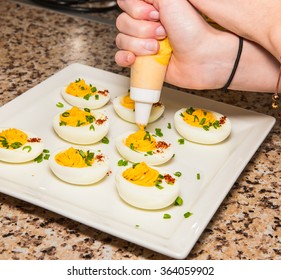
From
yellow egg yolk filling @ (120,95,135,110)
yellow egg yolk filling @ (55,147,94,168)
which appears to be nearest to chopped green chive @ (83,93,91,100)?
yellow egg yolk filling @ (120,95,135,110)

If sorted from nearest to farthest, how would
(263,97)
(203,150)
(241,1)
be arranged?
(241,1) → (203,150) → (263,97)

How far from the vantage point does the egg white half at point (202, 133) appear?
150 cm

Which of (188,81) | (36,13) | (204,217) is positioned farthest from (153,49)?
(36,13)

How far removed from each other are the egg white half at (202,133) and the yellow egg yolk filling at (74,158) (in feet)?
1.00

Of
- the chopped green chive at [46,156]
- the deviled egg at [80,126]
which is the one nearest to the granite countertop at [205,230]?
the chopped green chive at [46,156]

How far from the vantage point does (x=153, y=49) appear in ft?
4.53

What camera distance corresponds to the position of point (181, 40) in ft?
4.59

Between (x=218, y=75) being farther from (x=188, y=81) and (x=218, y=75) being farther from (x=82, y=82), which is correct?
(x=82, y=82)

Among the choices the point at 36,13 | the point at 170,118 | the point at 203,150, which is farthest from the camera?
the point at 36,13

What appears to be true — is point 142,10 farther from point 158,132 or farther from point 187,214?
point 187,214

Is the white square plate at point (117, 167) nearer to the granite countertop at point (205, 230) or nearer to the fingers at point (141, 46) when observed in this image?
the granite countertop at point (205, 230)

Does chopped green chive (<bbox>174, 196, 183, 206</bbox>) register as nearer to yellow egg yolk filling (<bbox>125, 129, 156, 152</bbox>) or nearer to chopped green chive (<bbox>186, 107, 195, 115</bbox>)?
yellow egg yolk filling (<bbox>125, 129, 156, 152</bbox>)

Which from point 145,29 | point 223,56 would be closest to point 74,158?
point 145,29

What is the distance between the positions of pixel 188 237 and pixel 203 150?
416 millimetres
